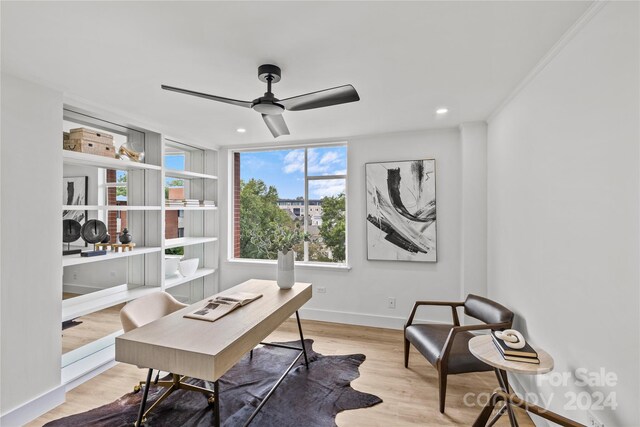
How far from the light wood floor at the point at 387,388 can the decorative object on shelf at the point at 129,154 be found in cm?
209

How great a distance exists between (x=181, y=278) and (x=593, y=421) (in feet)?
12.9

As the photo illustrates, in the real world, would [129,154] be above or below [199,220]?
above

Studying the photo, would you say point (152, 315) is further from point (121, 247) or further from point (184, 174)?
point (184, 174)

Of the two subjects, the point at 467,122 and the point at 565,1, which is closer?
the point at 565,1

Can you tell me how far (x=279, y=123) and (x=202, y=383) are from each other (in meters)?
2.27

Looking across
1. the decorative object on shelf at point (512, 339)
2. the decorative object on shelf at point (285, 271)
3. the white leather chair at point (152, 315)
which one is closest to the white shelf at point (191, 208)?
the white leather chair at point (152, 315)

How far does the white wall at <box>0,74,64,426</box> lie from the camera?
6.64ft

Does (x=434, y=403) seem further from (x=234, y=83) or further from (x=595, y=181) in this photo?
(x=234, y=83)

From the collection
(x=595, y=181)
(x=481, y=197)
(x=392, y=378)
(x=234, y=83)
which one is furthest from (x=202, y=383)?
(x=481, y=197)

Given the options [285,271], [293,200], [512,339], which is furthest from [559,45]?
[293,200]

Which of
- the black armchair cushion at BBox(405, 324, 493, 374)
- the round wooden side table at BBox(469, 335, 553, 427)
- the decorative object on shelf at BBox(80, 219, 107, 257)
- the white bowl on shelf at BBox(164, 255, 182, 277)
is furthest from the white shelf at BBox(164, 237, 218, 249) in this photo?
the round wooden side table at BBox(469, 335, 553, 427)

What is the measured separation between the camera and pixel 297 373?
270 centimetres

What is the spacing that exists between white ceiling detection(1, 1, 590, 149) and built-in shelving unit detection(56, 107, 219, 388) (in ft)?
2.10

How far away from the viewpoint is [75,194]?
264 cm
